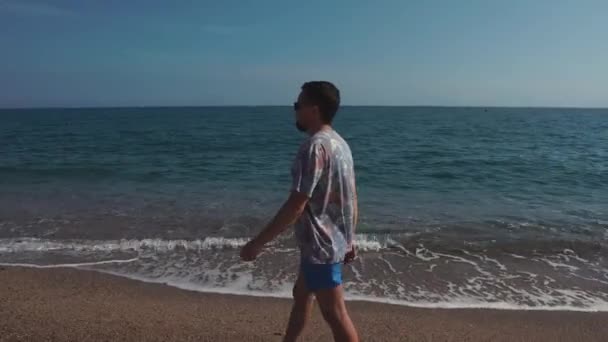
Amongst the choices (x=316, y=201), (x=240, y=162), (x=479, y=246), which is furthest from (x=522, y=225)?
(x=240, y=162)

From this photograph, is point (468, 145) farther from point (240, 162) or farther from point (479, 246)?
point (479, 246)

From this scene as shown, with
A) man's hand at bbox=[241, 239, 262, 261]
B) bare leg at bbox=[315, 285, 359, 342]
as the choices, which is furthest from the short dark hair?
bare leg at bbox=[315, 285, 359, 342]

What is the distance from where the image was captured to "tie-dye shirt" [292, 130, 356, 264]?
2.26m

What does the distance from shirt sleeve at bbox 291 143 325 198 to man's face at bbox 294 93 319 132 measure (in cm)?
19

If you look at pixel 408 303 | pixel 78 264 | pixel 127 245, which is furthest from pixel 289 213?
pixel 127 245

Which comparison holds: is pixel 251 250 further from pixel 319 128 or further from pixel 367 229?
pixel 367 229

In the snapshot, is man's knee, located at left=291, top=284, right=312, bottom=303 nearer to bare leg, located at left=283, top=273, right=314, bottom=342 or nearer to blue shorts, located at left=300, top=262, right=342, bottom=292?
bare leg, located at left=283, top=273, right=314, bottom=342

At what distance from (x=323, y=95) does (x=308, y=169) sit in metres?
0.42

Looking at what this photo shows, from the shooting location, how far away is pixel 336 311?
2.56 metres

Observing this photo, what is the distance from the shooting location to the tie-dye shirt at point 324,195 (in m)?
2.26

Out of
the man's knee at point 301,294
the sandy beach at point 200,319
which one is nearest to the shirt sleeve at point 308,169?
the man's knee at point 301,294

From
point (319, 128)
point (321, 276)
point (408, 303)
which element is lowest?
point (408, 303)

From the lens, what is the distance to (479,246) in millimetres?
7297

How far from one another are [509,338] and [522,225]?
5100 millimetres
